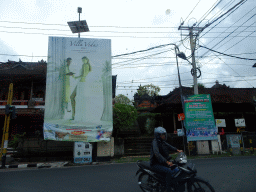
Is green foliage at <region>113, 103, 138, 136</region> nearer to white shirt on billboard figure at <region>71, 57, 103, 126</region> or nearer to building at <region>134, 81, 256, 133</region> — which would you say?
white shirt on billboard figure at <region>71, 57, 103, 126</region>

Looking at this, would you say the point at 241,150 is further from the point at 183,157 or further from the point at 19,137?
the point at 19,137

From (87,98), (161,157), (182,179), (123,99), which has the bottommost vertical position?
(182,179)

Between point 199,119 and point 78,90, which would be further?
point 199,119

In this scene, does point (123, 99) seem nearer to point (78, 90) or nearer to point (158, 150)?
point (78, 90)

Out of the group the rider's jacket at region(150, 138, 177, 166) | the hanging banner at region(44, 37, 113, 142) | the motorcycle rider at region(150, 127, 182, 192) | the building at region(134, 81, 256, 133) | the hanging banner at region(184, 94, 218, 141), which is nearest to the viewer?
the motorcycle rider at region(150, 127, 182, 192)

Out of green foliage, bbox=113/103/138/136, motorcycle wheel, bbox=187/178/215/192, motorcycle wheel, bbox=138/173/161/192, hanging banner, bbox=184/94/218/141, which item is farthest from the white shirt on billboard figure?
motorcycle wheel, bbox=187/178/215/192

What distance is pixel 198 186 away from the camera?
3.42m

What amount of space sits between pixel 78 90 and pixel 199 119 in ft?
28.0

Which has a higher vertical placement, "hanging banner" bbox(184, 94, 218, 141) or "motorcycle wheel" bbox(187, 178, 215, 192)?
"hanging banner" bbox(184, 94, 218, 141)

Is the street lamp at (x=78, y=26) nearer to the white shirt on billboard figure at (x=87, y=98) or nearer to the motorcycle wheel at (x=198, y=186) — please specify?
the white shirt on billboard figure at (x=87, y=98)

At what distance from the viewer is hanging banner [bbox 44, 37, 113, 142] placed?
1132 centimetres

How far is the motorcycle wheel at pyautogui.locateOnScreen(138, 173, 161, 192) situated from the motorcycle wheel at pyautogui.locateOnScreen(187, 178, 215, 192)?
677mm

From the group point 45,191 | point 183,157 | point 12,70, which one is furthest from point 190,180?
point 12,70

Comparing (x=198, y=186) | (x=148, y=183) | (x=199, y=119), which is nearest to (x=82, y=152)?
(x=148, y=183)
